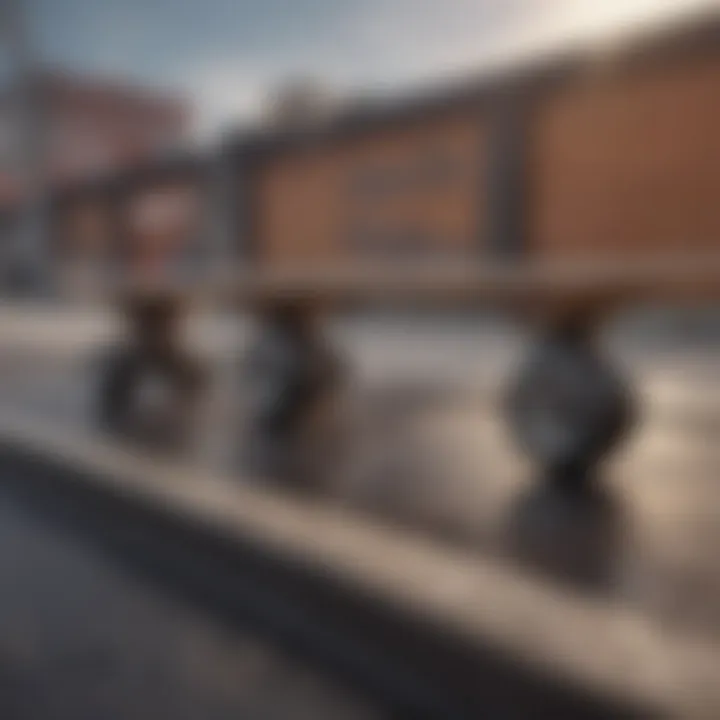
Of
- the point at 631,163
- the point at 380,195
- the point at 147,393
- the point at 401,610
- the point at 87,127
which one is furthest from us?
the point at 87,127

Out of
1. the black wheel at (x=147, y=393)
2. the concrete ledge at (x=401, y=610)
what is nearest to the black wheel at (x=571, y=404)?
the concrete ledge at (x=401, y=610)

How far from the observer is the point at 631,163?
2865mm

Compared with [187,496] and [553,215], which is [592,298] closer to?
[187,496]

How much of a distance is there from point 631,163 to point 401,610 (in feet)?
9.27

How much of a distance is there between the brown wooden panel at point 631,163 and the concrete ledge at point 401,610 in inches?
95.2

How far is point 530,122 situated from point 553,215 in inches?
18.4

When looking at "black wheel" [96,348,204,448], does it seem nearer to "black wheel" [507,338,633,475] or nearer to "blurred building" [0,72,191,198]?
"black wheel" [507,338,633,475]

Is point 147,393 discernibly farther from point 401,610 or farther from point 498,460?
point 401,610

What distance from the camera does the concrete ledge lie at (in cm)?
44

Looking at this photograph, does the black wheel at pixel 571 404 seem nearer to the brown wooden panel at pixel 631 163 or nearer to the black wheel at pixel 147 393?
the black wheel at pixel 147 393

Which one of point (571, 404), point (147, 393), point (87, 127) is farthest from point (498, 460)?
point (87, 127)

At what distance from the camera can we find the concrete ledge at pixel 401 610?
1.45 feet

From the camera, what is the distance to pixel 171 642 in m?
0.55

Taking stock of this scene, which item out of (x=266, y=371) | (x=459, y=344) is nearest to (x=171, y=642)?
(x=266, y=371)
